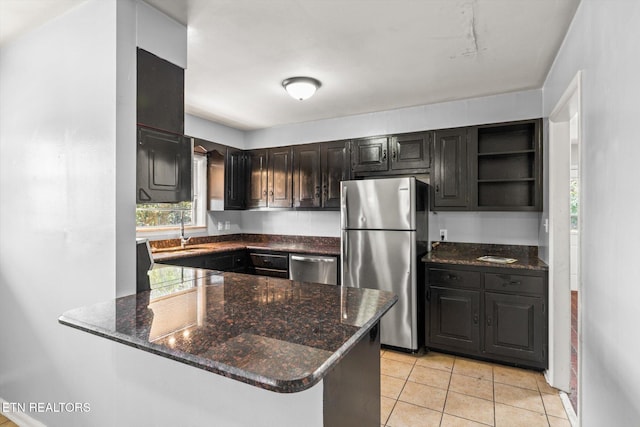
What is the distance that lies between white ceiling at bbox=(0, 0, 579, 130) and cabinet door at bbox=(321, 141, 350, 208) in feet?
2.09

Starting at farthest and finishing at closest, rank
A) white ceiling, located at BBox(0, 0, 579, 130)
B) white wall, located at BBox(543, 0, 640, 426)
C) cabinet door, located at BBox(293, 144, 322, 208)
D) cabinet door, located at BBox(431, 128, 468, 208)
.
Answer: cabinet door, located at BBox(293, 144, 322, 208) → cabinet door, located at BBox(431, 128, 468, 208) → white ceiling, located at BBox(0, 0, 579, 130) → white wall, located at BBox(543, 0, 640, 426)

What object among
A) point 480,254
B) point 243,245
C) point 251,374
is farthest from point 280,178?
point 251,374

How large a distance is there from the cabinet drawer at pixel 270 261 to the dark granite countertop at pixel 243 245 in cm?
10

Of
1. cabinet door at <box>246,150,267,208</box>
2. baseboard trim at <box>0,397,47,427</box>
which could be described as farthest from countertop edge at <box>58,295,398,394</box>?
cabinet door at <box>246,150,267,208</box>

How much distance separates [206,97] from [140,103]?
5.73 ft

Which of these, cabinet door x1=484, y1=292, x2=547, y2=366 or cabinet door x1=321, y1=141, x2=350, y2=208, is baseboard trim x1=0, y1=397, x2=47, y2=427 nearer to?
cabinet door x1=321, y1=141, x2=350, y2=208

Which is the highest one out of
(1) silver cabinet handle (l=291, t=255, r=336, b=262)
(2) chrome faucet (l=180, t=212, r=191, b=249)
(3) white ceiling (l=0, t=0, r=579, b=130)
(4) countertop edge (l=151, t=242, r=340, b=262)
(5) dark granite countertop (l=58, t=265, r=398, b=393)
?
(3) white ceiling (l=0, t=0, r=579, b=130)

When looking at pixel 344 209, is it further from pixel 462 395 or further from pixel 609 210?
pixel 609 210

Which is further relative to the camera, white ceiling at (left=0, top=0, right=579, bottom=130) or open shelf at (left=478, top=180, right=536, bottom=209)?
open shelf at (left=478, top=180, right=536, bottom=209)

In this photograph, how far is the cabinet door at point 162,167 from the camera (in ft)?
5.87

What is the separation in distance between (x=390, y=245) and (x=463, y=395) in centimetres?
134

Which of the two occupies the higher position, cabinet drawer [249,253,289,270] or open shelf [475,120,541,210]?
open shelf [475,120,541,210]

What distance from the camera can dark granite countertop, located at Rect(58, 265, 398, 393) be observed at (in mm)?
936

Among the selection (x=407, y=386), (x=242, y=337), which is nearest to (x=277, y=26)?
(x=242, y=337)
